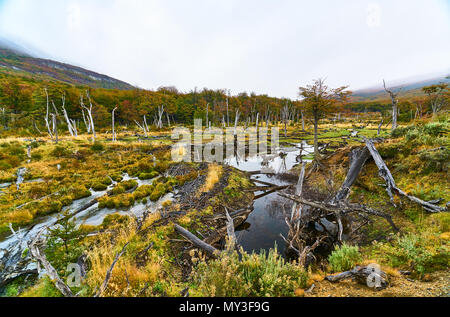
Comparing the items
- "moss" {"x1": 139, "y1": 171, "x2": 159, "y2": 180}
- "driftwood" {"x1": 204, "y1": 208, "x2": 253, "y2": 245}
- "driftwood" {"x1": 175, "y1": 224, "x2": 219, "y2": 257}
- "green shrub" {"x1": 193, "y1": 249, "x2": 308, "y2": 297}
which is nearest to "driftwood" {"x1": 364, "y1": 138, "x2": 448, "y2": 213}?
"green shrub" {"x1": 193, "y1": 249, "x2": 308, "y2": 297}

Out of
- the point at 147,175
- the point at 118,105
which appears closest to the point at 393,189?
the point at 147,175

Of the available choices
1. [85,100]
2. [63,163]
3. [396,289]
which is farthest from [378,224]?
[85,100]

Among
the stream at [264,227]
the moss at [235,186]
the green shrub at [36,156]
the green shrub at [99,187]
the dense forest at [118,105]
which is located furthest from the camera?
the dense forest at [118,105]

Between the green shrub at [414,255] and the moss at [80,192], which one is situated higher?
the green shrub at [414,255]

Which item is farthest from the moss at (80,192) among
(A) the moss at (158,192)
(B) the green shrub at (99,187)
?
(A) the moss at (158,192)

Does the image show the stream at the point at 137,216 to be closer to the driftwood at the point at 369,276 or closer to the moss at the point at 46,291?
the moss at the point at 46,291

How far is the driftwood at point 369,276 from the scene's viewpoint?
332cm

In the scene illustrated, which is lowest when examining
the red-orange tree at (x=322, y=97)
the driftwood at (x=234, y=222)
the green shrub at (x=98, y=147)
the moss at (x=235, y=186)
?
the driftwood at (x=234, y=222)

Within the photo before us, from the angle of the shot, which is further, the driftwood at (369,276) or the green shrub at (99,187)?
the green shrub at (99,187)

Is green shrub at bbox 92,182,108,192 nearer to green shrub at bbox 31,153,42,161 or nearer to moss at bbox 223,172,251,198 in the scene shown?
moss at bbox 223,172,251,198

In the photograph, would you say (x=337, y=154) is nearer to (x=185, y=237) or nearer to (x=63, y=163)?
(x=185, y=237)

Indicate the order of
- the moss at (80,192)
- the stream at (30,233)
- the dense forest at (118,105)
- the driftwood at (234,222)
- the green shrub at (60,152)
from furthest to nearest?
the dense forest at (118,105), the green shrub at (60,152), the moss at (80,192), the driftwood at (234,222), the stream at (30,233)

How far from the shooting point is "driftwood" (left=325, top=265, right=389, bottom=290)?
332 centimetres
